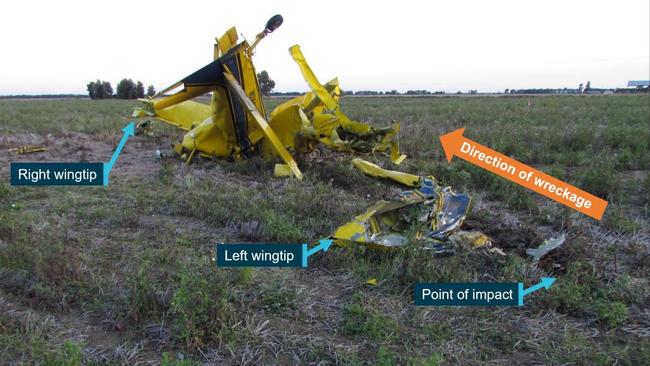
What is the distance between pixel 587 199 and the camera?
19.3 ft

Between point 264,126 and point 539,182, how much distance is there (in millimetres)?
4339

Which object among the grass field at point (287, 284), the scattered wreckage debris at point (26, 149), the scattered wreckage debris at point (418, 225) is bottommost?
the grass field at point (287, 284)

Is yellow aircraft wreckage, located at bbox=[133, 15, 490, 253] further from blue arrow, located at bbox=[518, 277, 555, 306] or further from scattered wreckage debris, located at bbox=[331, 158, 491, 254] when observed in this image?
blue arrow, located at bbox=[518, 277, 555, 306]

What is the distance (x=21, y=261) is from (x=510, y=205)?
545 centimetres

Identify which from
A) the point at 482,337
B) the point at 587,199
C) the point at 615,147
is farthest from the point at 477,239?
the point at 615,147

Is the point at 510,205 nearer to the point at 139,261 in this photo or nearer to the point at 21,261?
the point at 139,261

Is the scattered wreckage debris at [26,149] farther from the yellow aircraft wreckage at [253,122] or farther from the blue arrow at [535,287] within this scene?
the blue arrow at [535,287]

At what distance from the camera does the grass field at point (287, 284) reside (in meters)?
2.80

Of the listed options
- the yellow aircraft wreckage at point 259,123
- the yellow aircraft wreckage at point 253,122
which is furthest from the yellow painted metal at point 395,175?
the yellow aircraft wreckage at point 253,122

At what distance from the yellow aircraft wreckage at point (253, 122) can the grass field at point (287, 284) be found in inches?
45.9

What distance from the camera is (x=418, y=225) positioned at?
417cm

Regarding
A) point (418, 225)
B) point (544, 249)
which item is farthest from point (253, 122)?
point (544, 249)

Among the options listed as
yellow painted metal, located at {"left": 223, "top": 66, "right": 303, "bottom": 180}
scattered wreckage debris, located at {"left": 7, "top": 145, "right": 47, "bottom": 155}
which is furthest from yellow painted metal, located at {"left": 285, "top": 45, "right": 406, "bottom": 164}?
scattered wreckage debris, located at {"left": 7, "top": 145, "right": 47, "bottom": 155}

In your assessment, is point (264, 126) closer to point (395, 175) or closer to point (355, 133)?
point (355, 133)
